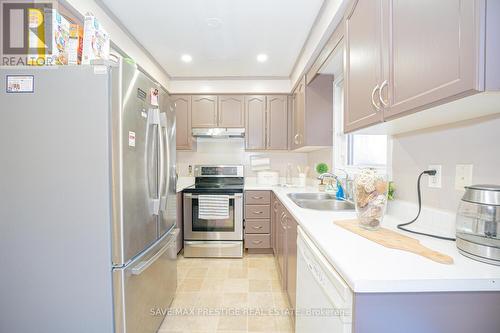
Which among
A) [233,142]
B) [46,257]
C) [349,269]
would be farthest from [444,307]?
[233,142]

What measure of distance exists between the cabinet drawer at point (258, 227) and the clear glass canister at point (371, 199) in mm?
1862

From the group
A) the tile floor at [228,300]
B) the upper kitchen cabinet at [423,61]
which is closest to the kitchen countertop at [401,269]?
the upper kitchen cabinet at [423,61]

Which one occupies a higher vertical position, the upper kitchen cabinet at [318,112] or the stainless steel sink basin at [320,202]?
the upper kitchen cabinet at [318,112]

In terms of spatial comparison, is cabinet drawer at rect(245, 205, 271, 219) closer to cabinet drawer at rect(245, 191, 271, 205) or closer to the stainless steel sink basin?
cabinet drawer at rect(245, 191, 271, 205)

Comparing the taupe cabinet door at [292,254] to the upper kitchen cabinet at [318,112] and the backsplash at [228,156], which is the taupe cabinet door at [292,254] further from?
the backsplash at [228,156]

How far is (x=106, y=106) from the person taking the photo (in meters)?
1.11

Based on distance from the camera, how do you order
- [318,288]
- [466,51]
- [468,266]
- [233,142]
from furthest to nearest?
[233,142] < [318,288] < [468,266] < [466,51]

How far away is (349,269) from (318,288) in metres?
0.31

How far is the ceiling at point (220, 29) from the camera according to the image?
69.3 inches

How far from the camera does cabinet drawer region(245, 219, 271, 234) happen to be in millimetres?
2877

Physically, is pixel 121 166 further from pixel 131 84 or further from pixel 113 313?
pixel 113 313

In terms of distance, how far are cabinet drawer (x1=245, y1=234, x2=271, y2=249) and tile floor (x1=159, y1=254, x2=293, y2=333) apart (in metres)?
0.21

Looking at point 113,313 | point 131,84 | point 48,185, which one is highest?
point 131,84

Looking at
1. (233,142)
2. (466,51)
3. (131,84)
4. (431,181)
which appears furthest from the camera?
(233,142)
